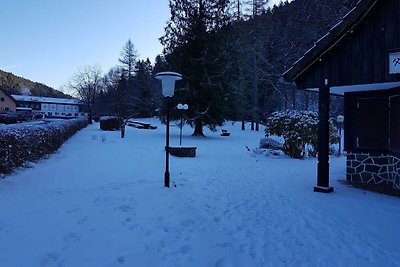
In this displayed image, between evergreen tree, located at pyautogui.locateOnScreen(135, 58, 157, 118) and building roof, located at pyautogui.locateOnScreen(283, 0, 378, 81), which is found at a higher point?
evergreen tree, located at pyautogui.locateOnScreen(135, 58, 157, 118)

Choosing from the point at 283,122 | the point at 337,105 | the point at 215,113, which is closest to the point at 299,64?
the point at 283,122

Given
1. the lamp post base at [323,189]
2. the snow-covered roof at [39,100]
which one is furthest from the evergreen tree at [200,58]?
the snow-covered roof at [39,100]

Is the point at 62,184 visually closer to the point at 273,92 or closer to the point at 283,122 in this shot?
the point at 283,122

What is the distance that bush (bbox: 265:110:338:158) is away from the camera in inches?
607

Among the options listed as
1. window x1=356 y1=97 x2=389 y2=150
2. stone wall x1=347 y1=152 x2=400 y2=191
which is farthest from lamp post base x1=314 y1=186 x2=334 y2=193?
window x1=356 y1=97 x2=389 y2=150

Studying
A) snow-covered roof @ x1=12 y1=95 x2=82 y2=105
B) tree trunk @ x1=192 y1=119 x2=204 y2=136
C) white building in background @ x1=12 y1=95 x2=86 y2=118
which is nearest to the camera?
tree trunk @ x1=192 y1=119 x2=204 y2=136

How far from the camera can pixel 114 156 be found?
15.1 meters

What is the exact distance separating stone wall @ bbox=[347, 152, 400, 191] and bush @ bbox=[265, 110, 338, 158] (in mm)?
5491

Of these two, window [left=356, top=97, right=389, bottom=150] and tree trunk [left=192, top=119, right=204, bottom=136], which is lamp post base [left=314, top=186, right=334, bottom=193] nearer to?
window [left=356, top=97, right=389, bottom=150]

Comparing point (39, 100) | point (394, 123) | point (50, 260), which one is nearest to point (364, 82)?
point (394, 123)

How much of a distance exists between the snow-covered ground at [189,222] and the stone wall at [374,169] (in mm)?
641

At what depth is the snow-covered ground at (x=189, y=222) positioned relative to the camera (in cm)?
436

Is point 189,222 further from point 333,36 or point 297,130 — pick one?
point 297,130

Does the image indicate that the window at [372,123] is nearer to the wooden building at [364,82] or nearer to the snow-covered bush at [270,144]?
the wooden building at [364,82]
